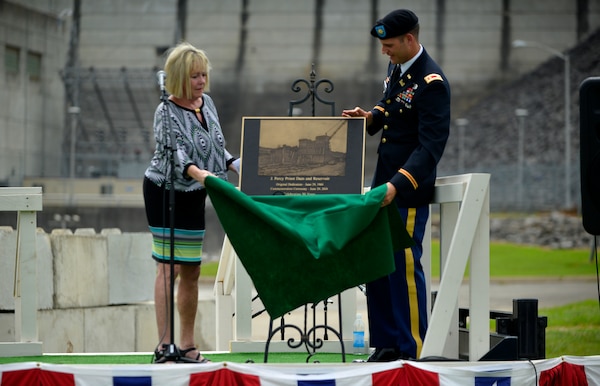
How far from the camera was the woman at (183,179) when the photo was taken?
5.88 m

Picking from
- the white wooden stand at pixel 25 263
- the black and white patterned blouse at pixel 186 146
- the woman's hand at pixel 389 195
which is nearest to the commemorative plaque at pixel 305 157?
the black and white patterned blouse at pixel 186 146

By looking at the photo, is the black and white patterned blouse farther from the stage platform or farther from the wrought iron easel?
the stage platform

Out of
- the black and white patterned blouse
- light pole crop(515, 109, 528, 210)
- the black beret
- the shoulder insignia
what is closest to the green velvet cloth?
the black and white patterned blouse

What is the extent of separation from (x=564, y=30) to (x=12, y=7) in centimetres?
4179

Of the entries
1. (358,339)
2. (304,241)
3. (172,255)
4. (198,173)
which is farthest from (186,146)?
(358,339)

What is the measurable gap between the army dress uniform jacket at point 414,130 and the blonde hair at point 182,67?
1.08 meters

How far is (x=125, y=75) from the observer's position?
76438mm

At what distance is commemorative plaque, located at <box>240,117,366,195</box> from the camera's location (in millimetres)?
6039

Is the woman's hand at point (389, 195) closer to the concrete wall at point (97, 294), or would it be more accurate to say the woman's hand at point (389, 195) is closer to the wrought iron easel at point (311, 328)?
the wrought iron easel at point (311, 328)

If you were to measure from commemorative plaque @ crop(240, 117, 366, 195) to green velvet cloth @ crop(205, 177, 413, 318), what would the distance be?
1.25ft

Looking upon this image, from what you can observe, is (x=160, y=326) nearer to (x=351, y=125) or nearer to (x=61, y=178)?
(x=351, y=125)

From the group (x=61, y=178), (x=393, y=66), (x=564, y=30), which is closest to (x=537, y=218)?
(x=61, y=178)

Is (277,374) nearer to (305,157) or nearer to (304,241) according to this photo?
(304,241)

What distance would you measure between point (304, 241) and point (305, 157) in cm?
77
